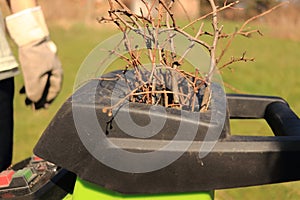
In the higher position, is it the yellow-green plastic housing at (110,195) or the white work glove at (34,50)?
the white work glove at (34,50)

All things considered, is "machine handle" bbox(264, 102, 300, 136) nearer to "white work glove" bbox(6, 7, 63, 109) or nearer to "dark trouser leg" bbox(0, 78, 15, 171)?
"white work glove" bbox(6, 7, 63, 109)

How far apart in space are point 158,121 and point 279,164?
1.01 feet

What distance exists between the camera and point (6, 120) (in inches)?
83.4

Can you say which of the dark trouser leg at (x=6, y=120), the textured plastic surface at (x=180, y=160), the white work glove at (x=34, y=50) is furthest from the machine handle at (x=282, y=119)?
the dark trouser leg at (x=6, y=120)

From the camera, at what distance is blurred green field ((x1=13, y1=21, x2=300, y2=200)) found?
322 cm

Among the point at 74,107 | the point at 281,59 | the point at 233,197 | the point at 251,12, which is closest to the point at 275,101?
the point at 74,107

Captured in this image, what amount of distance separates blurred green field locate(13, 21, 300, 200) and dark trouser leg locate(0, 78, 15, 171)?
90cm

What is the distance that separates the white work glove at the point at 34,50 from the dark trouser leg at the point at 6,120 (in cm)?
7

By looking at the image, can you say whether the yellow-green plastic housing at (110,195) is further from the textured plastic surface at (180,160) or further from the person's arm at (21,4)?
the person's arm at (21,4)

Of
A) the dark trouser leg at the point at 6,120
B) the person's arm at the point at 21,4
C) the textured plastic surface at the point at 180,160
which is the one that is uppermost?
the person's arm at the point at 21,4

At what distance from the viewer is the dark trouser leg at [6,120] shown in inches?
82.0

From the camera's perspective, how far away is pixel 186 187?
1.26m

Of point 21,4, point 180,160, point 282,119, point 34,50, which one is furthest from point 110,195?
point 21,4

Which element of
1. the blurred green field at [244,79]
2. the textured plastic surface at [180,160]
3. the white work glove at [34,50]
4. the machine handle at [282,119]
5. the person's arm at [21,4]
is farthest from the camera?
the blurred green field at [244,79]
